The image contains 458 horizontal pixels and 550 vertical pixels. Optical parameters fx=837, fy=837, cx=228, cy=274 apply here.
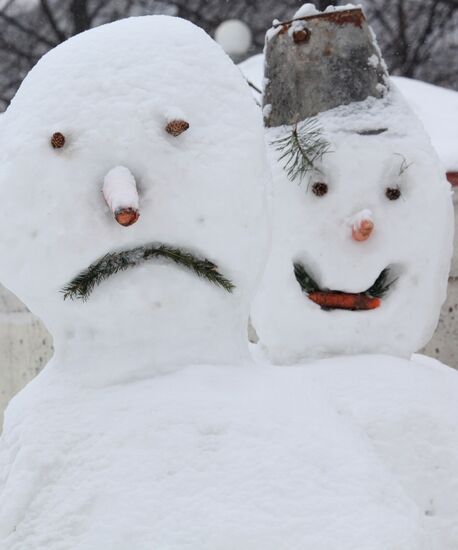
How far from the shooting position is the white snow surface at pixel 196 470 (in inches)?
45.9

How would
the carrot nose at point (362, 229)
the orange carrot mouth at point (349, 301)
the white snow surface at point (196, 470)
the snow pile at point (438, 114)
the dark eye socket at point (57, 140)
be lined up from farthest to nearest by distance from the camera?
the snow pile at point (438, 114) → the orange carrot mouth at point (349, 301) → the carrot nose at point (362, 229) → the dark eye socket at point (57, 140) → the white snow surface at point (196, 470)

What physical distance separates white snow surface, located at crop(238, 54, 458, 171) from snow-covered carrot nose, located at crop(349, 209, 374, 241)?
1.45m

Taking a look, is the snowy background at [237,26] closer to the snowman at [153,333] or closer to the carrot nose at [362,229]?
the carrot nose at [362,229]

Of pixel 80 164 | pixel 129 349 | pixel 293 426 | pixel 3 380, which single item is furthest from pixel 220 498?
pixel 3 380

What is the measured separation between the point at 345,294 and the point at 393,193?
234 mm

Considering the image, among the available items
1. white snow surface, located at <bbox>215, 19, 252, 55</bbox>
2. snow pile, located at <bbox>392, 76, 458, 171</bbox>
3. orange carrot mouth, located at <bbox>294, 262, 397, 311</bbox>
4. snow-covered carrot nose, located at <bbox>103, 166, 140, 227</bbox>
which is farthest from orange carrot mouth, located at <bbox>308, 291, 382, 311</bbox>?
white snow surface, located at <bbox>215, 19, 252, 55</bbox>

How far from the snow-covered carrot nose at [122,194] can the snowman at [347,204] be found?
0.53 metres

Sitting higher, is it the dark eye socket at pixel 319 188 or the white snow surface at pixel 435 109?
the dark eye socket at pixel 319 188

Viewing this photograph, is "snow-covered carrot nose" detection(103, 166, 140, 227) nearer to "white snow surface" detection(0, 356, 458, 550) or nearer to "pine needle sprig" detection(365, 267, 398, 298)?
"white snow surface" detection(0, 356, 458, 550)

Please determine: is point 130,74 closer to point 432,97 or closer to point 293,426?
point 293,426

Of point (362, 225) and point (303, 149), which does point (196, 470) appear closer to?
point (362, 225)

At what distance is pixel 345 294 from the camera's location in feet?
5.84

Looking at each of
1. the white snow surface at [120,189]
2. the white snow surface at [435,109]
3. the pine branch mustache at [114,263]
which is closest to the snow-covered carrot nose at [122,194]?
the white snow surface at [120,189]

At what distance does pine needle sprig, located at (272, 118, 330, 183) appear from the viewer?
1691 mm
